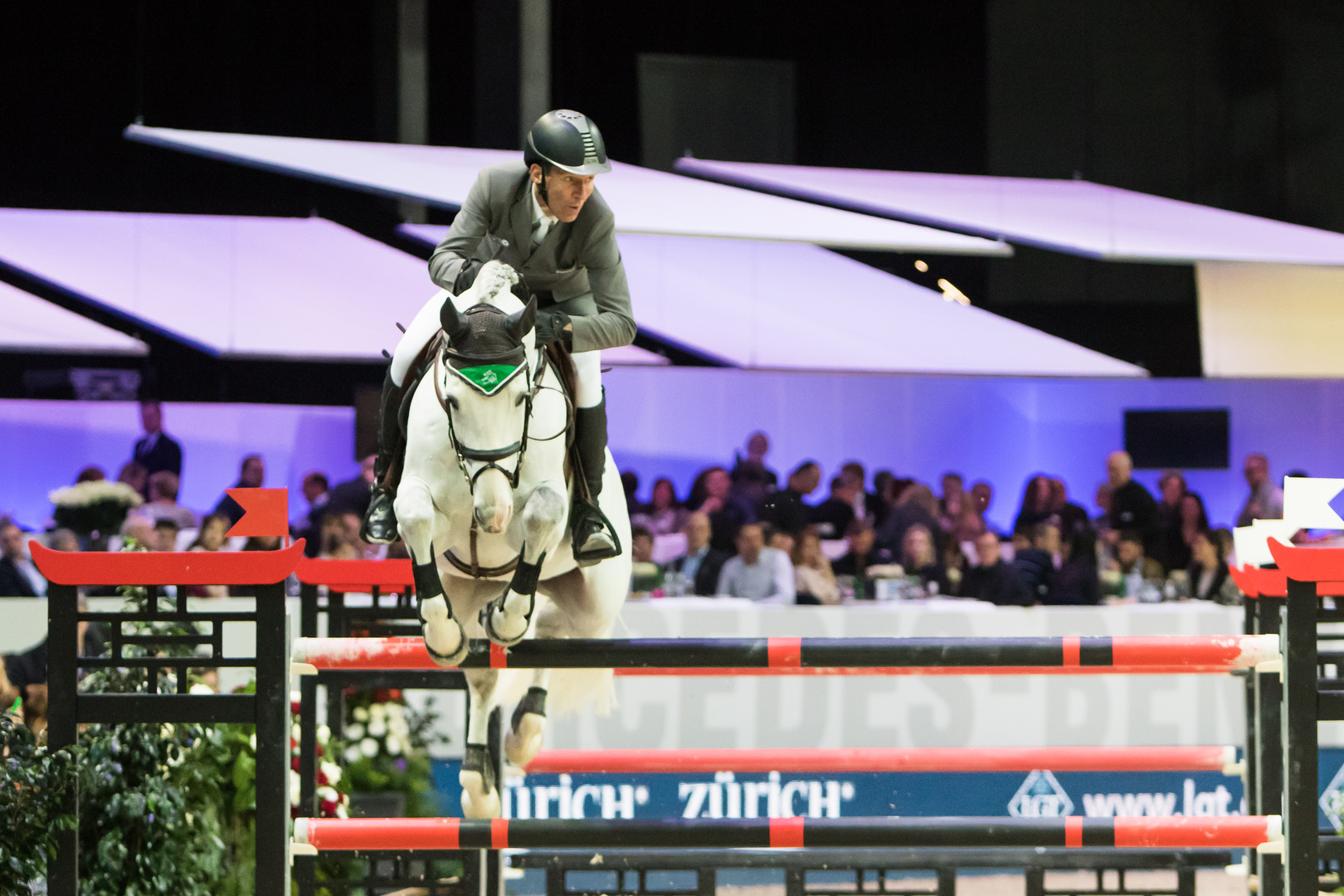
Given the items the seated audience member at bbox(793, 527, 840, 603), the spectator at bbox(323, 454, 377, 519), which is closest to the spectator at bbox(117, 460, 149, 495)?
the spectator at bbox(323, 454, 377, 519)

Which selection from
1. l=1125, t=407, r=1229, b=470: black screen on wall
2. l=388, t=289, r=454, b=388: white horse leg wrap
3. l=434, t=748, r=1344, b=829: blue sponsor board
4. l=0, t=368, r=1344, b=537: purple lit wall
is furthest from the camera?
l=1125, t=407, r=1229, b=470: black screen on wall

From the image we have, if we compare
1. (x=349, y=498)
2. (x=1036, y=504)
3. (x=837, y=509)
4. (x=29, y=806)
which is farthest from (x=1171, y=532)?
(x=29, y=806)

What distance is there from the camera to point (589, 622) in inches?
107

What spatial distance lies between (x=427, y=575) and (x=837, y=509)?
441cm

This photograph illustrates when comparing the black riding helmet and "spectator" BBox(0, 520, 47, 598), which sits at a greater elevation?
the black riding helmet

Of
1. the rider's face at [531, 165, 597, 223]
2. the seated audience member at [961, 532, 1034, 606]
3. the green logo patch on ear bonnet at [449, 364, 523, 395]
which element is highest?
the rider's face at [531, 165, 597, 223]

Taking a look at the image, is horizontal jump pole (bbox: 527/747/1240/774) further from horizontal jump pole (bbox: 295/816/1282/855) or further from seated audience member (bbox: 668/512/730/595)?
seated audience member (bbox: 668/512/730/595)

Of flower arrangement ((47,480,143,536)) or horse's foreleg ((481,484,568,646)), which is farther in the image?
flower arrangement ((47,480,143,536))

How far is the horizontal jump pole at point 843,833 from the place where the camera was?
85.0 inches

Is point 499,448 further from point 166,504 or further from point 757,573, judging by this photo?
point 166,504

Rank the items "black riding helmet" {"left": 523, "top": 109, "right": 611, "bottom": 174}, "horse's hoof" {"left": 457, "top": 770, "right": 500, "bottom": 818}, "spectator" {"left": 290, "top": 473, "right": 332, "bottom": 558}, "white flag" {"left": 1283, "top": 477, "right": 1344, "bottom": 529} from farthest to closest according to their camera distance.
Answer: "spectator" {"left": 290, "top": 473, "right": 332, "bottom": 558}, "horse's hoof" {"left": 457, "top": 770, "right": 500, "bottom": 818}, "black riding helmet" {"left": 523, "top": 109, "right": 611, "bottom": 174}, "white flag" {"left": 1283, "top": 477, "right": 1344, "bottom": 529}

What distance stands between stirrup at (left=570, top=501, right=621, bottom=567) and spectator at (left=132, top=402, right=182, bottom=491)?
4.45m

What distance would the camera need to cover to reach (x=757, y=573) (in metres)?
5.45

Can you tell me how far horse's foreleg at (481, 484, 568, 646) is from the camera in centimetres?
228
